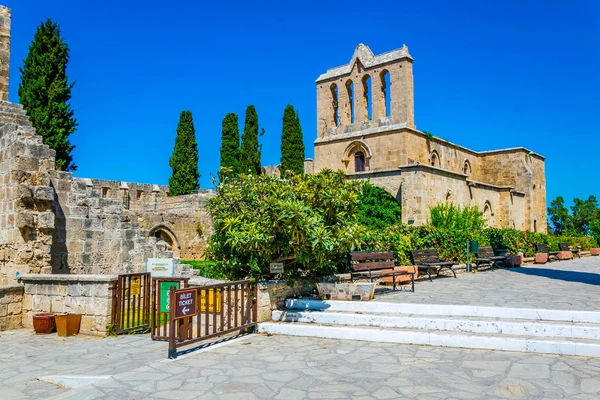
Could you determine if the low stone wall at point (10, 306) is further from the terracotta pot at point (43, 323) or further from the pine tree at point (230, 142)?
the pine tree at point (230, 142)

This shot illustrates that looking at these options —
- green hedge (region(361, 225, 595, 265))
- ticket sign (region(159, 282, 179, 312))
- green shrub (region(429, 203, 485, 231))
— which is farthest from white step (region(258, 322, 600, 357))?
green shrub (region(429, 203, 485, 231))

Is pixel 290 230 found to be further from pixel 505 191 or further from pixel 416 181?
pixel 505 191

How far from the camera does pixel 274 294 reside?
26.7ft

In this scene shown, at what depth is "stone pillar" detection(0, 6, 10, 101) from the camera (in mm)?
12031

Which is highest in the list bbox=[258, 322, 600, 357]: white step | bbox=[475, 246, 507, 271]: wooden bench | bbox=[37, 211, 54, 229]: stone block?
bbox=[37, 211, 54, 229]: stone block

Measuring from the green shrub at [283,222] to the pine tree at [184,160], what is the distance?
26.5 metres

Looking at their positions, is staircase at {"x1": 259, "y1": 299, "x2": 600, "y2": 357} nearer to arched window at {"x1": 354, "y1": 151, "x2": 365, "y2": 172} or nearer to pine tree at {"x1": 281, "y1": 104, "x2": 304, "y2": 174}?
arched window at {"x1": 354, "y1": 151, "x2": 365, "y2": 172}

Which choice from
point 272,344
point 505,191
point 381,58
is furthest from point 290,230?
point 505,191

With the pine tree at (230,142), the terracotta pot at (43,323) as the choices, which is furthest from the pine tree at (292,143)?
the terracotta pot at (43,323)

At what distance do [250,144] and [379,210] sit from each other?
16.8m

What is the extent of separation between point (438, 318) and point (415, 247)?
7.12m

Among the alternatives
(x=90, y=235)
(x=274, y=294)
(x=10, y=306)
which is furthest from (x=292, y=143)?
(x=274, y=294)

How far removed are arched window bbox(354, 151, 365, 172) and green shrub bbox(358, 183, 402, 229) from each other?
6474 millimetres

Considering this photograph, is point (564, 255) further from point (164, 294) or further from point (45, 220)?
point (45, 220)
